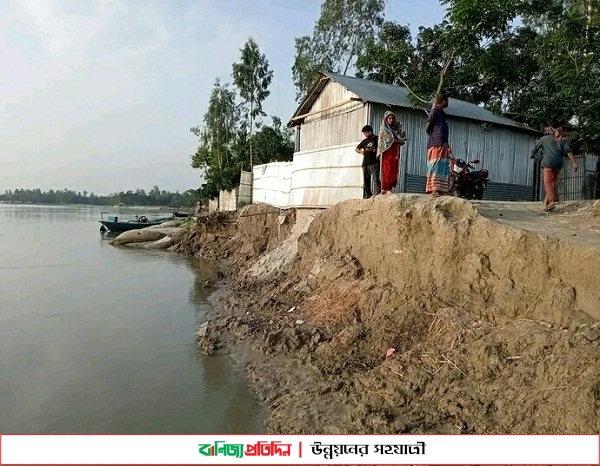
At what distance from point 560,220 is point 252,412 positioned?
16.4 ft

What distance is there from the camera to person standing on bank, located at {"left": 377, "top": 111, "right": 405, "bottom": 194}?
816cm

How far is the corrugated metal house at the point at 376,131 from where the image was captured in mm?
11328

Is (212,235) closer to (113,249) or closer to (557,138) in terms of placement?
(113,249)

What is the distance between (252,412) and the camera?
17.3 ft

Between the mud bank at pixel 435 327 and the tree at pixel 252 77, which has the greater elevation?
the tree at pixel 252 77

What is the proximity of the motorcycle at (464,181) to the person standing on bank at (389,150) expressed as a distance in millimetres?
2246

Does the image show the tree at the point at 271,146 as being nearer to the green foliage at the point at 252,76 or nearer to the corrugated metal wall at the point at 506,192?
the green foliage at the point at 252,76

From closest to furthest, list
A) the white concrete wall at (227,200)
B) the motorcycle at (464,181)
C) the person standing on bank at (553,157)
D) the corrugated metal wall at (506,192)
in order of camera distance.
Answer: the person standing on bank at (553,157), the motorcycle at (464,181), the corrugated metal wall at (506,192), the white concrete wall at (227,200)

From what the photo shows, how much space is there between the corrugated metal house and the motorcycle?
1.59 m

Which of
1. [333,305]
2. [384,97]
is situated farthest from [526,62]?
[333,305]

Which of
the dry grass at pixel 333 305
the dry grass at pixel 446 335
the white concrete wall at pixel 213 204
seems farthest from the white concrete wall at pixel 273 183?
the dry grass at pixel 446 335

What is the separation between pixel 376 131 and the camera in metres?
11.6

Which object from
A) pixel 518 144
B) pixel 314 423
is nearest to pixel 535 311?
pixel 314 423

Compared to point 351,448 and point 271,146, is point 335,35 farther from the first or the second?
point 351,448
